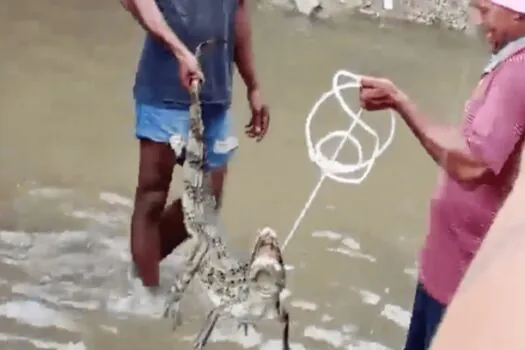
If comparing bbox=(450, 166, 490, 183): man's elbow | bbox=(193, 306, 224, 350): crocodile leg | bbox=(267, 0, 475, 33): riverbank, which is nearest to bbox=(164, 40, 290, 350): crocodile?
bbox=(193, 306, 224, 350): crocodile leg

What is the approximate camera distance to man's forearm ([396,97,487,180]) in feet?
2.32

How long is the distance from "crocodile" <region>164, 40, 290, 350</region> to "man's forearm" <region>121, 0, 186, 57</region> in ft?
0.09

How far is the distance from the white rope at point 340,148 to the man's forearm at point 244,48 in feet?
0.22

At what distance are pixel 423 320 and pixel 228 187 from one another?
0.73 feet

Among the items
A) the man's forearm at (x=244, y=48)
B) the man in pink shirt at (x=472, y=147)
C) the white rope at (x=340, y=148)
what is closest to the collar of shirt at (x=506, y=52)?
the man in pink shirt at (x=472, y=147)

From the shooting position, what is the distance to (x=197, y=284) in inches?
35.1

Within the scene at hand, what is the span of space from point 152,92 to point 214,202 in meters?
0.12

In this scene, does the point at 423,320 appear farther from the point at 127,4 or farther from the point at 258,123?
the point at 127,4

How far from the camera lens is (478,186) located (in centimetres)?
71

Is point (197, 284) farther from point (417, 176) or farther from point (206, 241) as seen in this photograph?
point (417, 176)

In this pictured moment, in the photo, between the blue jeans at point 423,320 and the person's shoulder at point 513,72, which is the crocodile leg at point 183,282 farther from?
the person's shoulder at point 513,72

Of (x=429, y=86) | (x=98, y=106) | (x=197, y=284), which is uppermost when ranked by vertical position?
(x=429, y=86)

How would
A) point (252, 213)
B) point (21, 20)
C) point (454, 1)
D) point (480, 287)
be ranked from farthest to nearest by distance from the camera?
point (21, 20) < point (252, 213) < point (454, 1) < point (480, 287)

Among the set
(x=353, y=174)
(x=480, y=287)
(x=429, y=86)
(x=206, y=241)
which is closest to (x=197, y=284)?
(x=206, y=241)
